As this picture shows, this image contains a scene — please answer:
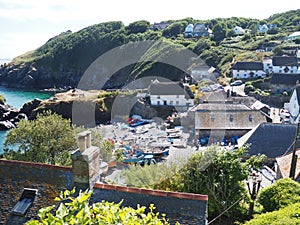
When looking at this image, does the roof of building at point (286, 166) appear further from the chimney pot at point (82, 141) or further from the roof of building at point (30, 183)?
the roof of building at point (30, 183)

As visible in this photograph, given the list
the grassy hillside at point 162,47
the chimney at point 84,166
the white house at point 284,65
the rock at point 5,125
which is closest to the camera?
the chimney at point 84,166

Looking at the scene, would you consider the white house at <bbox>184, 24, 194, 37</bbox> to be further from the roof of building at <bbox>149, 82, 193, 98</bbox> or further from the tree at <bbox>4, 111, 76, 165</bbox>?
the tree at <bbox>4, 111, 76, 165</bbox>

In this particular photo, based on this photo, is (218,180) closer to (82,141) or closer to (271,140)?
(82,141)

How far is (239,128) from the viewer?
3659cm

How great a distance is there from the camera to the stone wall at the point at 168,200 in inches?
304

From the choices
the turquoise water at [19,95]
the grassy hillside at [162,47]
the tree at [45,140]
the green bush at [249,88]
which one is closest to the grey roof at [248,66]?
the grassy hillside at [162,47]

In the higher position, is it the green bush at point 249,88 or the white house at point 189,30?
the white house at point 189,30

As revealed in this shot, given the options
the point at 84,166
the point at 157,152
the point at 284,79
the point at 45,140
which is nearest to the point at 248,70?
the point at 284,79

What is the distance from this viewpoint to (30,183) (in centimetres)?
901

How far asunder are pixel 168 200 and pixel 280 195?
7749mm

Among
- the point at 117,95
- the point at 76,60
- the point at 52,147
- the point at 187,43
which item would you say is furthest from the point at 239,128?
the point at 76,60

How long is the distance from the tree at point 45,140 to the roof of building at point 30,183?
1154 centimetres

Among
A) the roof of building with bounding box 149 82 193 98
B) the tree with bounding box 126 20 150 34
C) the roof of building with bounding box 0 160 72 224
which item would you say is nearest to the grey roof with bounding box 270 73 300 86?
the roof of building with bounding box 149 82 193 98

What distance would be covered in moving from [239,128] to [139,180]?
79.6 feet
